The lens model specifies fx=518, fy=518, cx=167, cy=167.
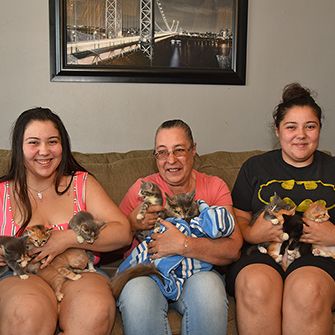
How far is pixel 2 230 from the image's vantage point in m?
1.96

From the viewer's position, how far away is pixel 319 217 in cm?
205

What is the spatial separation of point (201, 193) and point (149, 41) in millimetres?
1082

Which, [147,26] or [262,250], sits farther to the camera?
[147,26]

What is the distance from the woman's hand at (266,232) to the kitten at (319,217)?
13cm

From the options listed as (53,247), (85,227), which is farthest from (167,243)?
(53,247)

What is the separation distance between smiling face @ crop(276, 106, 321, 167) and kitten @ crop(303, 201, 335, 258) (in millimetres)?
218

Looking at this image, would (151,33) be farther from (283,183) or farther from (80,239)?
(80,239)

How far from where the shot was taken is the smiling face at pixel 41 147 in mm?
1945

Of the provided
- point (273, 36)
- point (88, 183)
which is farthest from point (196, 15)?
point (88, 183)

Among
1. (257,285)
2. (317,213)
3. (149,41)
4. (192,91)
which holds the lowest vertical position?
(257,285)

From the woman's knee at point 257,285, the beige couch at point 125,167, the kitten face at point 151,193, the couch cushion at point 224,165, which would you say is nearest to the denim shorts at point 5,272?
the beige couch at point 125,167

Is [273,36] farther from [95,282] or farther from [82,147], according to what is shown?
[95,282]

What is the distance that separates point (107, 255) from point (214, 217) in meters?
0.60

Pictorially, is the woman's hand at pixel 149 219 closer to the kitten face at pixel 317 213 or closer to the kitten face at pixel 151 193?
the kitten face at pixel 151 193
